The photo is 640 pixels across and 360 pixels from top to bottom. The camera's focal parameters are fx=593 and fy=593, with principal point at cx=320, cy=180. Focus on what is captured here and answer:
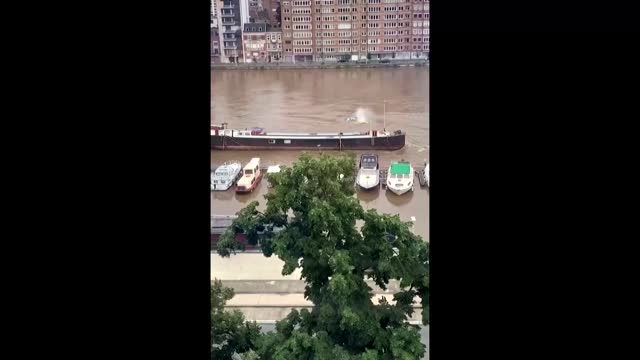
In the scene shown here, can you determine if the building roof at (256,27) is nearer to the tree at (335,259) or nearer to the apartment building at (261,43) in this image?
the apartment building at (261,43)

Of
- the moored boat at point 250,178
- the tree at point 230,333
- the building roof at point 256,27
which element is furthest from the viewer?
the building roof at point 256,27

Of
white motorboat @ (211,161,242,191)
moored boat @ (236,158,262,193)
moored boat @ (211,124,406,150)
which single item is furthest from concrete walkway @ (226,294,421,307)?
moored boat @ (211,124,406,150)

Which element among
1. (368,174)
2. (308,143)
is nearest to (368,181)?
(368,174)

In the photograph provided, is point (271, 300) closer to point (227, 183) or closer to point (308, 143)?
point (227, 183)

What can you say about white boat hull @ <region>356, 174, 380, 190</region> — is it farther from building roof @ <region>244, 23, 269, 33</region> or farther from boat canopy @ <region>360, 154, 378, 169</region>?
building roof @ <region>244, 23, 269, 33</region>

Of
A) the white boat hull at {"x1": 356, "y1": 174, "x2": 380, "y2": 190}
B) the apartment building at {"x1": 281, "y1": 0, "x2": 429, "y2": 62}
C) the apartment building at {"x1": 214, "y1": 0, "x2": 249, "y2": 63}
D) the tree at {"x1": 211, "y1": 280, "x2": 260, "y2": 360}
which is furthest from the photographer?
the apartment building at {"x1": 214, "y1": 0, "x2": 249, "y2": 63}

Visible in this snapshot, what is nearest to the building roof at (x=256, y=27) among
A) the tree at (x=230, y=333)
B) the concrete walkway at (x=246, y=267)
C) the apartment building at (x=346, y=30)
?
the apartment building at (x=346, y=30)
